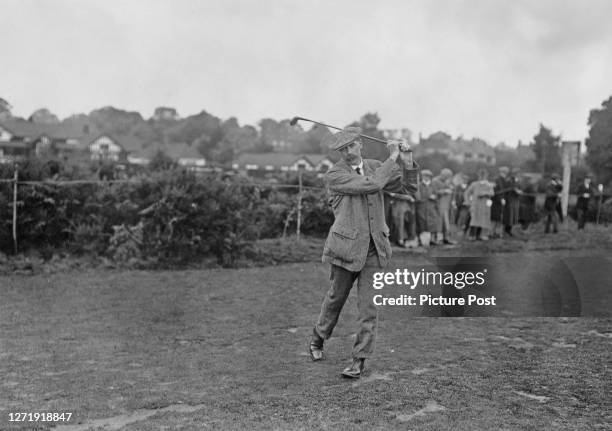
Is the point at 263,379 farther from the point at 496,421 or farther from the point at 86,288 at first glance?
the point at 86,288

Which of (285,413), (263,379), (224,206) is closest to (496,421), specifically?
(285,413)

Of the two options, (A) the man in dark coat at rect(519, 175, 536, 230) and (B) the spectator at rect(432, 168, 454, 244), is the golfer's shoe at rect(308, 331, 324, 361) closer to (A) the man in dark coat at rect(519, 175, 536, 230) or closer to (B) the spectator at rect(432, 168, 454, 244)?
(B) the spectator at rect(432, 168, 454, 244)

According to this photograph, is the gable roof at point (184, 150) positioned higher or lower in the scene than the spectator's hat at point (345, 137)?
higher

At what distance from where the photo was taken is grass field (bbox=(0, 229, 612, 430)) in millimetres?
5574

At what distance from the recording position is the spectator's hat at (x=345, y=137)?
705 cm

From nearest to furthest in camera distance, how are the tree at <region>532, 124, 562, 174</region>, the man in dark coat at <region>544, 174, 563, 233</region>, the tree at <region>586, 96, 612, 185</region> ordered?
the tree at <region>586, 96, 612, 185</region> < the man in dark coat at <region>544, 174, 563, 233</region> < the tree at <region>532, 124, 562, 174</region>

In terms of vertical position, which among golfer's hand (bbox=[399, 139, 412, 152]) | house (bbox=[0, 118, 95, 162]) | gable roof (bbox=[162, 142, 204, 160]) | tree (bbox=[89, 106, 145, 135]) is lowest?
golfer's hand (bbox=[399, 139, 412, 152])

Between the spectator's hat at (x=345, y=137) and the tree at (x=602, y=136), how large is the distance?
11.4 meters

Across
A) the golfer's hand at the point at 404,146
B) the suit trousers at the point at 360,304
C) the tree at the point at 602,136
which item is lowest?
the suit trousers at the point at 360,304

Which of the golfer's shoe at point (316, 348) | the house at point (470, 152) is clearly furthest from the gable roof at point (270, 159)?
the golfer's shoe at point (316, 348)

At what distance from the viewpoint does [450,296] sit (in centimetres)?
724

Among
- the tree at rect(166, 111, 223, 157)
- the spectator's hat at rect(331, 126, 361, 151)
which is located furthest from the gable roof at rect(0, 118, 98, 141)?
the spectator's hat at rect(331, 126, 361, 151)

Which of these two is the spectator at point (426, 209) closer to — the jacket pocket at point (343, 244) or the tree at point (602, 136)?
the tree at point (602, 136)

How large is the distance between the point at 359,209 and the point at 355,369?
146cm
